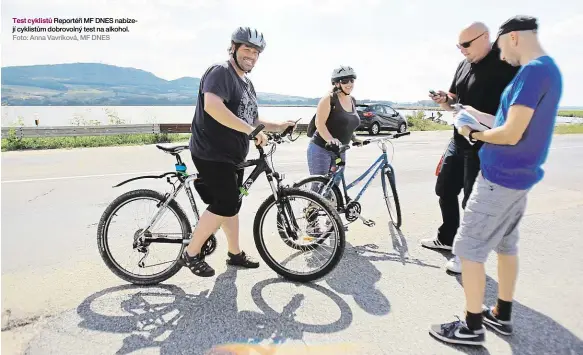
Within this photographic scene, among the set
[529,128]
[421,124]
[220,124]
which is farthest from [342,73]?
[421,124]

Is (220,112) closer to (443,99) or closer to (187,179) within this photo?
(187,179)

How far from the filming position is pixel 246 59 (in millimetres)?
3119

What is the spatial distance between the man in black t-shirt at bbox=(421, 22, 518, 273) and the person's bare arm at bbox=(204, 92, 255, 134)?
6.23 ft

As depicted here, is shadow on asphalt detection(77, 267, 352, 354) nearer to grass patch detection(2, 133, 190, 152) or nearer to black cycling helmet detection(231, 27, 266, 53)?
black cycling helmet detection(231, 27, 266, 53)

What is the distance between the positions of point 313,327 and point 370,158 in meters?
8.71

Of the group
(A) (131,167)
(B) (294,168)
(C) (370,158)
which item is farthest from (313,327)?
(C) (370,158)

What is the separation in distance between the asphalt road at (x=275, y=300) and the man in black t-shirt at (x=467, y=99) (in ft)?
1.49

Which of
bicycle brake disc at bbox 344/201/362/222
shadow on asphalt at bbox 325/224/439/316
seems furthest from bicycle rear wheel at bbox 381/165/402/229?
bicycle brake disc at bbox 344/201/362/222

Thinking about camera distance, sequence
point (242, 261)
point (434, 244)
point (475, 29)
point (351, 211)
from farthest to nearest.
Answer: point (351, 211) → point (434, 244) → point (242, 261) → point (475, 29)

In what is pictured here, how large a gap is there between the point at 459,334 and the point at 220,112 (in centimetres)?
235

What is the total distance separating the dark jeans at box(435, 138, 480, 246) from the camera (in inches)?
145

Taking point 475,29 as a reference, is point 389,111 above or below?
below

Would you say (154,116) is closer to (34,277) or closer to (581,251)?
(34,277)

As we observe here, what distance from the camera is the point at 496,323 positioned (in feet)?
9.01
